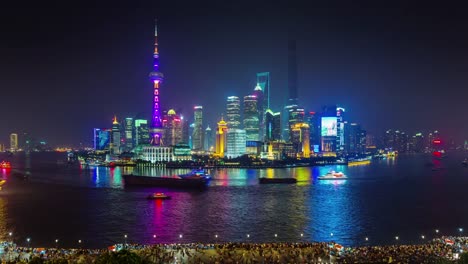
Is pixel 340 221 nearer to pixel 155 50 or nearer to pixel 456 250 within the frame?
pixel 456 250

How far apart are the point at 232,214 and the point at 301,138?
400ft

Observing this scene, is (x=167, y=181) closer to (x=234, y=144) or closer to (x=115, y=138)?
(x=234, y=144)

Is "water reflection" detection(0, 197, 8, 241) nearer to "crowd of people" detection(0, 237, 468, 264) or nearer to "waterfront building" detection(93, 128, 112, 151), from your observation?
"crowd of people" detection(0, 237, 468, 264)

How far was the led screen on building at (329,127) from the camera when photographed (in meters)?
163

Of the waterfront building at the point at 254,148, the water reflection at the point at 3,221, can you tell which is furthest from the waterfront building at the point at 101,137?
the water reflection at the point at 3,221

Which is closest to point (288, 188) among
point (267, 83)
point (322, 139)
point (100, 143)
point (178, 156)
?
point (178, 156)

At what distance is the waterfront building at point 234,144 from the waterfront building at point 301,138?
19.2m

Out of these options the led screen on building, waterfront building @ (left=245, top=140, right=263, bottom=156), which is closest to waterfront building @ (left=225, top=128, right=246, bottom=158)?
waterfront building @ (left=245, top=140, right=263, bottom=156)

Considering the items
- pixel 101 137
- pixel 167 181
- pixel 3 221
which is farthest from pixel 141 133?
pixel 3 221

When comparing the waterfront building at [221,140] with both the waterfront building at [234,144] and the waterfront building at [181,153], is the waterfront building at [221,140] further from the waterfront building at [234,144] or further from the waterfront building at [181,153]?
the waterfront building at [181,153]

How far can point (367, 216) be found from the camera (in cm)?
3366

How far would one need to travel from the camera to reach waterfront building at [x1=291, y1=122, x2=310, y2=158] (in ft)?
480

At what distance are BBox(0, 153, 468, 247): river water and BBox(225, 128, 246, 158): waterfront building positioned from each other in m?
97.6

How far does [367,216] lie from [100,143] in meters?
171
